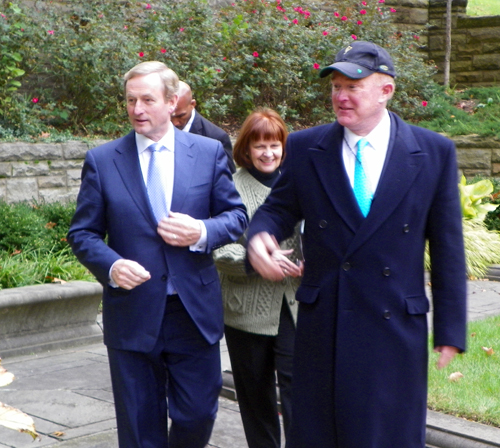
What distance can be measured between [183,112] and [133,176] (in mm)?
2478

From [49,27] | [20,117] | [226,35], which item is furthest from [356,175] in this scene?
[226,35]

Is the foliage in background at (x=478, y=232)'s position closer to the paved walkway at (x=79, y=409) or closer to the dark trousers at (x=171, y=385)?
the paved walkway at (x=79, y=409)

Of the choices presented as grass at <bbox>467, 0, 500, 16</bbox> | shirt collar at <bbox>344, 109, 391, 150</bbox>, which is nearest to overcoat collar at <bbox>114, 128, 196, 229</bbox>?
shirt collar at <bbox>344, 109, 391, 150</bbox>

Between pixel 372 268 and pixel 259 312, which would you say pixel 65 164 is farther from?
pixel 372 268

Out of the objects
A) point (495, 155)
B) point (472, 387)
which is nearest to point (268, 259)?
point (472, 387)

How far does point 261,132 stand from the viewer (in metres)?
3.84

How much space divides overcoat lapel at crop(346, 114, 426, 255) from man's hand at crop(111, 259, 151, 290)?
2.85ft

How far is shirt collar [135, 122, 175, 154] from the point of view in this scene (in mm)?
3361

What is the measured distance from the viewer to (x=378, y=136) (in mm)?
2717

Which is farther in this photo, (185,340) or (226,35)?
(226,35)

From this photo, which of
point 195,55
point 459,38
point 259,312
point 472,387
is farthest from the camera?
point 459,38

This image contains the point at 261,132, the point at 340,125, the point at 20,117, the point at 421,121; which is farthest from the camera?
the point at 421,121

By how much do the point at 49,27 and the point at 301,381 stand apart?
27.7ft

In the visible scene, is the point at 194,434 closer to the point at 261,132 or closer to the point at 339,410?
the point at 339,410
